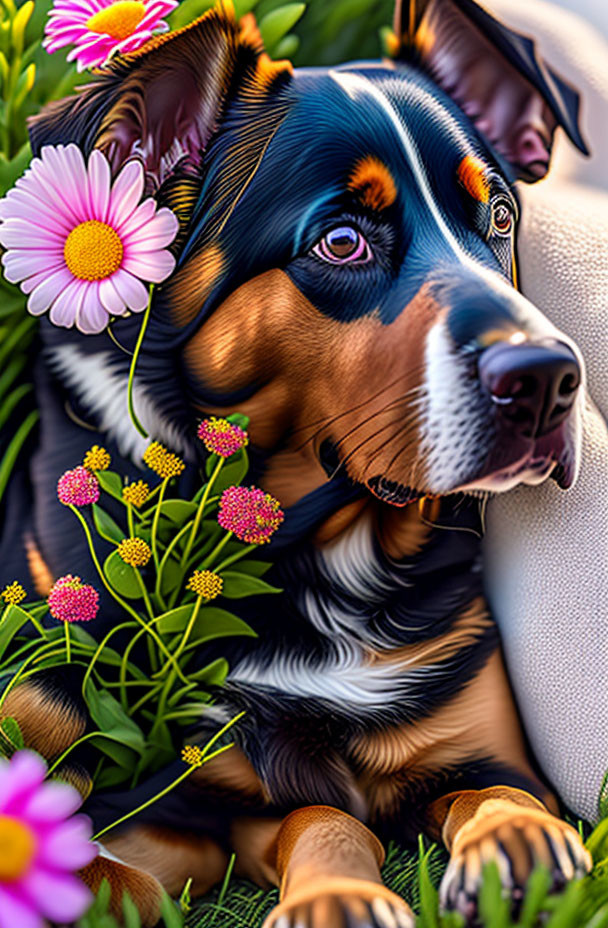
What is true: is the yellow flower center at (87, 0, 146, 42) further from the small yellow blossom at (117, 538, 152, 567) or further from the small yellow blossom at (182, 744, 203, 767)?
the small yellow blossom at (182, 744, 203, 767)

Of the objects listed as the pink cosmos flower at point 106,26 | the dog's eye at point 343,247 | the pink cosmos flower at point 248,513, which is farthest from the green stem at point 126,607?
the pink cosmos flower at point 106,26

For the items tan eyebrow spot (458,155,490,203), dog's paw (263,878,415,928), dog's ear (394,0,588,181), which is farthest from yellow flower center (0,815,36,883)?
dog's ear (394,0,588,181)

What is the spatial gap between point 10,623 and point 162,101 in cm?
50

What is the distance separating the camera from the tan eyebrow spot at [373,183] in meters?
0.81

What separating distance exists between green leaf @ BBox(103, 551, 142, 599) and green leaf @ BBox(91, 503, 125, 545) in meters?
0.02

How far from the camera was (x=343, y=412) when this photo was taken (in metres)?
0.83

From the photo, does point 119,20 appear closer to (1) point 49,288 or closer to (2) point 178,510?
(1) point 49,288

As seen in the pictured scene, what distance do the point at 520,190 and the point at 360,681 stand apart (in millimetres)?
566

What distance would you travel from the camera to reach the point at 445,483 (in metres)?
0.79

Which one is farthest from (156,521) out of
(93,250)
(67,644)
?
(93,250)

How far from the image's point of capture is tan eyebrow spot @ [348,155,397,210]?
81 cm

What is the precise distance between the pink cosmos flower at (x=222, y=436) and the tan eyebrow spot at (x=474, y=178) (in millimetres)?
312

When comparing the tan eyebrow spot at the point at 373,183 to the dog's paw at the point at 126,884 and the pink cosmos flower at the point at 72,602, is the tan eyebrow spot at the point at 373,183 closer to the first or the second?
the pink cosmos flower at the point at 72,602

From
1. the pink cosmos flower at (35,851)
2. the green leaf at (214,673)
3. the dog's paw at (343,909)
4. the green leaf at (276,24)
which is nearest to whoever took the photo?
the pink cosmos flower at (35,851)
